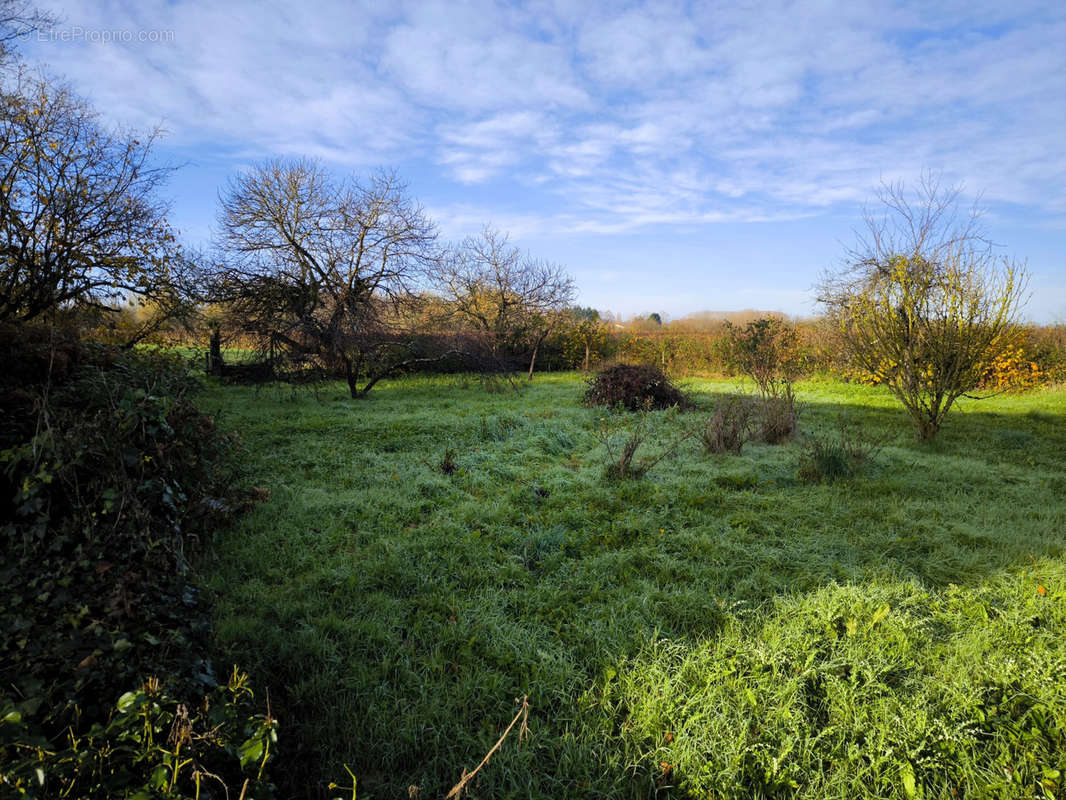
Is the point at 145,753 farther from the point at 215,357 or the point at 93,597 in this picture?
the point at 215,357

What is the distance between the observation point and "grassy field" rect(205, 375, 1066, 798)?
2041mm

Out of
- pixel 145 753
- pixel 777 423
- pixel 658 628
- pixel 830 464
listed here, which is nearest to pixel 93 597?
pixel 145 753

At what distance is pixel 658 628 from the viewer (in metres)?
2.78

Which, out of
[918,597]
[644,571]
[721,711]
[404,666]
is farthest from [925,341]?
[404,666]

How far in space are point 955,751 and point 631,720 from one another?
136 cm

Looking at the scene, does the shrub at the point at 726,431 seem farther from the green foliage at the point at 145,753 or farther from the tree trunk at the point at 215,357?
the tree trunk at the point at 215,357

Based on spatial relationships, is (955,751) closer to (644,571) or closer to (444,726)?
(644,571)

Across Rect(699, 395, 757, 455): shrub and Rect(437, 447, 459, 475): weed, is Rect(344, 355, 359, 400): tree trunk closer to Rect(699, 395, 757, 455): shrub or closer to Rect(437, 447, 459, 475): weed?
Rect(437, 447, 459, 475): weed

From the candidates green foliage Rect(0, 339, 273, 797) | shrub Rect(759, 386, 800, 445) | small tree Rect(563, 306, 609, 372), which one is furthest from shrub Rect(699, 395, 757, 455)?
small tree Rect(563, 306, 609, 372)

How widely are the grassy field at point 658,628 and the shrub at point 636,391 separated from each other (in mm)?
4427

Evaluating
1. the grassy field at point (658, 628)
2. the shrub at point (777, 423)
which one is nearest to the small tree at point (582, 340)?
the shrub at point (777, 423)

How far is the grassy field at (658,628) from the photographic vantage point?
204 cm

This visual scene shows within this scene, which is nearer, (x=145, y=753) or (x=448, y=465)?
(x=145, y=753)

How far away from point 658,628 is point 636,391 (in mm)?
7829
